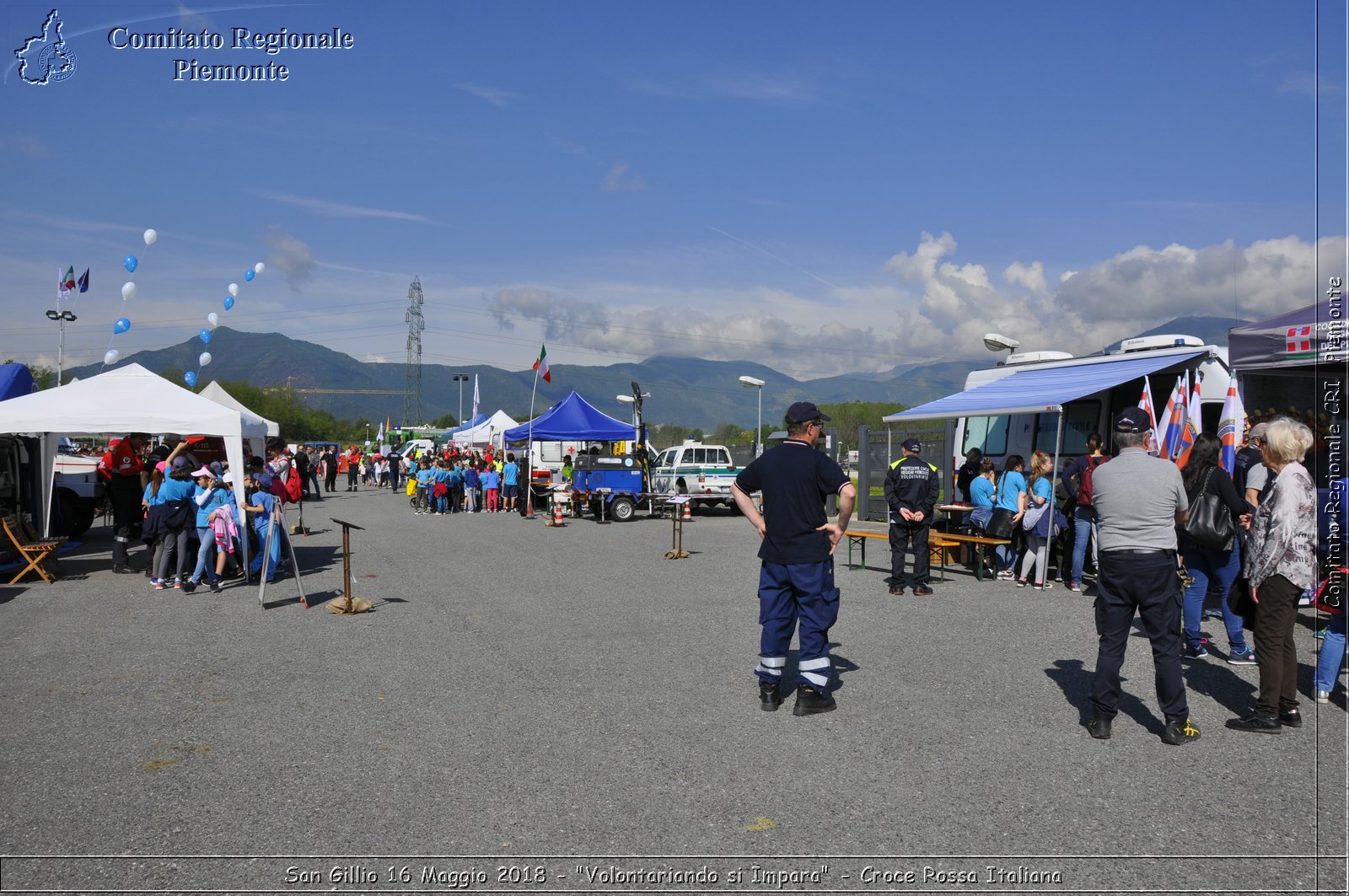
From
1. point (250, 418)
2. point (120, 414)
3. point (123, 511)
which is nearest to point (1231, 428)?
point (120, 414)

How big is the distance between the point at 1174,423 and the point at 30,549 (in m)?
14.6

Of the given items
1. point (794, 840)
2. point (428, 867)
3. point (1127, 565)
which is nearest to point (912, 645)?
point (1127, 565)

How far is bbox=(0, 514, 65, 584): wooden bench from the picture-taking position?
1160 centimetres

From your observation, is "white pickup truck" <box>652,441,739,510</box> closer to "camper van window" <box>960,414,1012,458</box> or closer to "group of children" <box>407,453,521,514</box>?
"group of children" <box>407,453,521,514</box>

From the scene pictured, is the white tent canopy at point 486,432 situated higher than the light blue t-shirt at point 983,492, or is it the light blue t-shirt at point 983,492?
the white tent canopy at point 486,432

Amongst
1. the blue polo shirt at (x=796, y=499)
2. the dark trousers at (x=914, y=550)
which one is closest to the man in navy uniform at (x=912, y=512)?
the dark trousers at (x=914, y=550)

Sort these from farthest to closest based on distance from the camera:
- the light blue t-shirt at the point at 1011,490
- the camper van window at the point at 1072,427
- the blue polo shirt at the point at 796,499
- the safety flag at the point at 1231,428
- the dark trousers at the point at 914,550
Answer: the camper van window at the point at 1072,427
the light blue t-shirt at the point at 1011,490
the dark trousers at the point at 914,550
the safety flag at the point at 1231,428
the blue polo shirt at the point at 796,499

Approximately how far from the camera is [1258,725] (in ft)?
18.3

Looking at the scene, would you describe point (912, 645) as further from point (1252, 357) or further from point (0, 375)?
point (0, 375)

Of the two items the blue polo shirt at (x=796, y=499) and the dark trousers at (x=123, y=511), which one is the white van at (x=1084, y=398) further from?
the dark trousers at (x=123, y=511)

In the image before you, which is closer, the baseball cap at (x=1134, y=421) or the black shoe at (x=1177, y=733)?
the black shoe at (x=1177, y=733)

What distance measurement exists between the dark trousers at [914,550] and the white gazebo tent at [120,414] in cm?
814

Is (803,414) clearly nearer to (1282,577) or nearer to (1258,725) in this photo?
(1282,577)

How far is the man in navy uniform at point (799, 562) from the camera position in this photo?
5.91 metres
